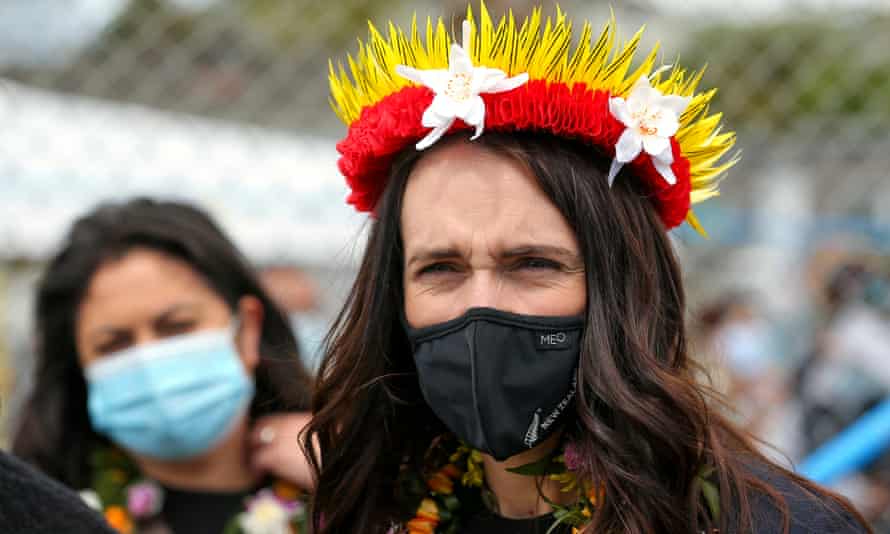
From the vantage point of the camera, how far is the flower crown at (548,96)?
1.80 metres

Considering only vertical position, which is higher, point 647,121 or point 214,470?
point 647,121

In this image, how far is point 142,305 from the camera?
2785mm

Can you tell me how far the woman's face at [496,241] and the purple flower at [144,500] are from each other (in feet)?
4.43

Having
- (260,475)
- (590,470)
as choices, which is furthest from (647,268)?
(260,475)

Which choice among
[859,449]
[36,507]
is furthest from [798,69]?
[36,507]

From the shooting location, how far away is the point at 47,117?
134 inches

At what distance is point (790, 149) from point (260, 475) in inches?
106

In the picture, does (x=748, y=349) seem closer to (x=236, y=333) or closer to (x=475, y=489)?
(x=236, y=333)

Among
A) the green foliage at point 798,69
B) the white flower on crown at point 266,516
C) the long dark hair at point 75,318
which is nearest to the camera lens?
the white flower on crown at point 266,516

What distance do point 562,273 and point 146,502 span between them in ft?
5.18

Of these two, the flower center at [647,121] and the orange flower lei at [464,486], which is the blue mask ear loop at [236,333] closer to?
the orange flower lei at [464,486]

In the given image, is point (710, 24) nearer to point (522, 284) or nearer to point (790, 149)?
point (790, 149)

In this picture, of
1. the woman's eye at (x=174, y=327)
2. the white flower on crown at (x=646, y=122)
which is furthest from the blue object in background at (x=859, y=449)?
the woman's eye at (x=174, y=327)

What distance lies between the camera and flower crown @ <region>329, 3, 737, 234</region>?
1.80m
